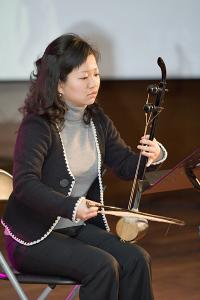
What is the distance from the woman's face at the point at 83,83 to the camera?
1.92 meters

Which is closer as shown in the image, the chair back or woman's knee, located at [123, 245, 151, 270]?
woman's knee, located at [123, 245, 151, 270]

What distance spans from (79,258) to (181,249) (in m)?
1.47

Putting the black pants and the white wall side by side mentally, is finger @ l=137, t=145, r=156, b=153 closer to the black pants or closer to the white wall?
the black pants

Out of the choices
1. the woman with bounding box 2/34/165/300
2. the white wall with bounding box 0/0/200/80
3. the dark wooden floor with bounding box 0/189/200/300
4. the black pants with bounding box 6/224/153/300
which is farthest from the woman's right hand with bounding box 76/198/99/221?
the white wall with bounding box 0/0/200/80

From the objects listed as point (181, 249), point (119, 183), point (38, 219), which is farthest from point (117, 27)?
point (38, 219)

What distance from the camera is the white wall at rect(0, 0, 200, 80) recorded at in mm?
3139

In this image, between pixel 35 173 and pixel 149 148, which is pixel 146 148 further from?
pixel 35 173

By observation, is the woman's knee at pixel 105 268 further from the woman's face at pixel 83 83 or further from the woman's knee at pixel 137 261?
the woman's face at pixel 83 83

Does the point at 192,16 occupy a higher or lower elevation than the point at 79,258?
higher

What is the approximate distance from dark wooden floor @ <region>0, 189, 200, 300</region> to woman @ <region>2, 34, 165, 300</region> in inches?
29.8

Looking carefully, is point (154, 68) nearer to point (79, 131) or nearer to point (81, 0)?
point (81, 0)

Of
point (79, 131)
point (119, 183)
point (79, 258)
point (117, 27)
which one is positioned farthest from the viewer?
point (119, 183)

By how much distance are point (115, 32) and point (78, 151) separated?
1.54m

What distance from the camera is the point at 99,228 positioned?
6.65 feet
